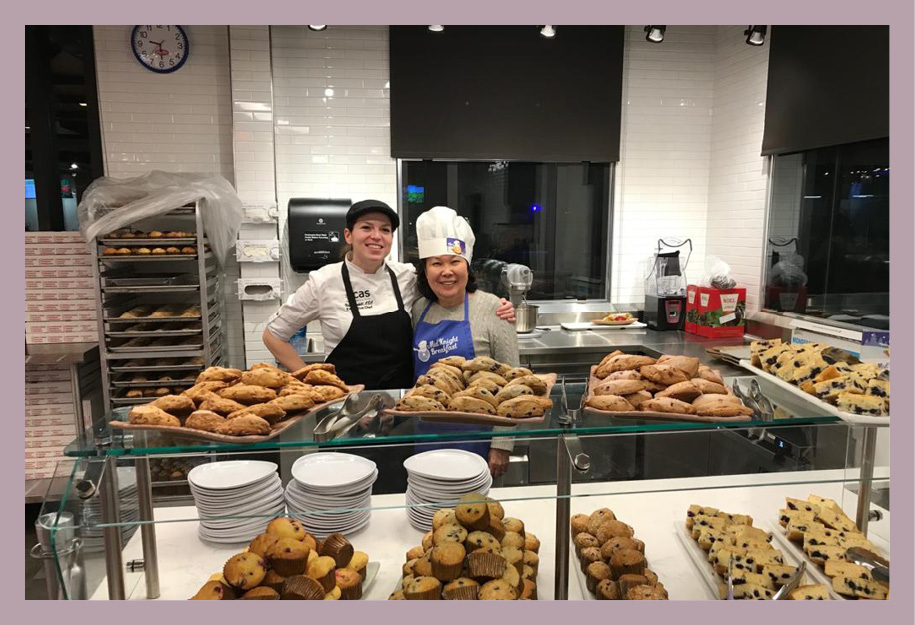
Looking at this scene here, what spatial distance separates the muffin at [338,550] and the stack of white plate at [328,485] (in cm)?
7

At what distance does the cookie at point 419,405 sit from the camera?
4.86 ft

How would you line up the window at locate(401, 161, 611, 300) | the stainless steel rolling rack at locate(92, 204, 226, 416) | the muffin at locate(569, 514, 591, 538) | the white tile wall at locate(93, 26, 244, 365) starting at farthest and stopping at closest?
the window at locate(401, 161, 611, 300) → the white tile wall at locate(93, 26, 244, 365) → the stainless steel rolling rack at locate(92, 204, 226, 416) → the muffin at locate(569, 514, 591, 538)

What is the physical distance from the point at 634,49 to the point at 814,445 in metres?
4.35

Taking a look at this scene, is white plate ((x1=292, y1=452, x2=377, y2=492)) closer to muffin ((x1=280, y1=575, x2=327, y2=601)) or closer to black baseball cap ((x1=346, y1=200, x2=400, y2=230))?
muffin ((x1=280, y1=575, x2=327, y2=601))

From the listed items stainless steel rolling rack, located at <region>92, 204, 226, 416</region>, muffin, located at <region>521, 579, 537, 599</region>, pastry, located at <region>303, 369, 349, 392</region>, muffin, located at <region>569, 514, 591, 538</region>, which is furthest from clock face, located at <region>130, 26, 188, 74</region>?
muffin, located at <region>521, 579, 537, 599</region>

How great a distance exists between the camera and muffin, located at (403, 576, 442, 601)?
4.59ft

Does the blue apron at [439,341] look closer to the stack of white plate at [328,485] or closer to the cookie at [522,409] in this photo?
the stack of white plate at [328,485]

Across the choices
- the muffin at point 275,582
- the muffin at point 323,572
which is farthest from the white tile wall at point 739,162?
the muffin at point 275,582

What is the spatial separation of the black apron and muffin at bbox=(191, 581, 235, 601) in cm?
136

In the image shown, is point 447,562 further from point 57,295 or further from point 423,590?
point 57,295

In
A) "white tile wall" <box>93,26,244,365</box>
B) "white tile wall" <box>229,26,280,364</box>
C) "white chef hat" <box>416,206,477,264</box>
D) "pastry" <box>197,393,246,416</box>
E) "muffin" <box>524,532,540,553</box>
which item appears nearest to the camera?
"pastry" <box>197,393,246,416</box>

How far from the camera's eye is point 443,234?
2.55 m

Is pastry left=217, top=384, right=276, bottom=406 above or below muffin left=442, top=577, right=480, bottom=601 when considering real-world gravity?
above

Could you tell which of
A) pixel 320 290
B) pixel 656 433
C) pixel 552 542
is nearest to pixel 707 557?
pixel 552 542
